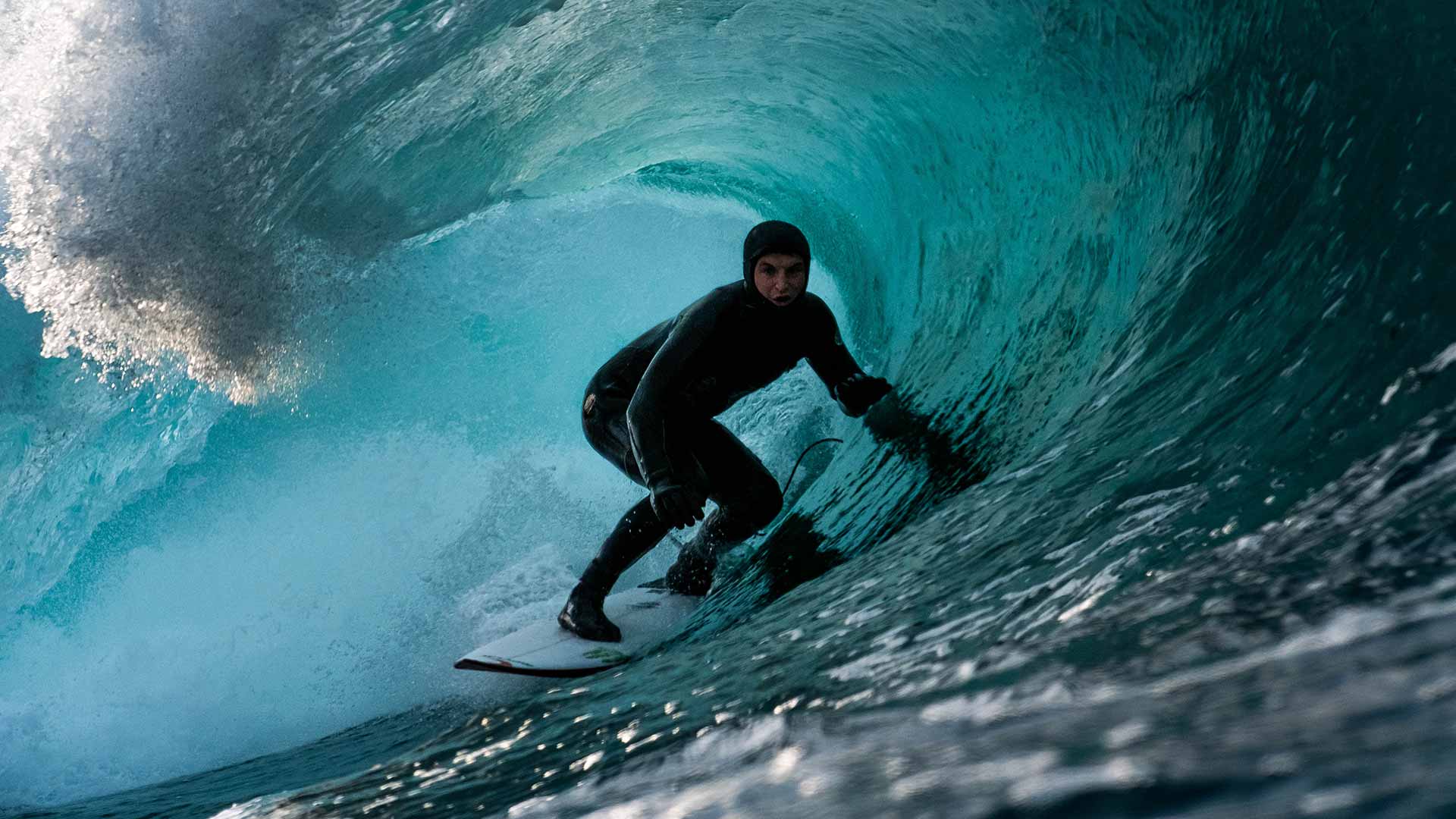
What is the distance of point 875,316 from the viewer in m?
A: 6.44

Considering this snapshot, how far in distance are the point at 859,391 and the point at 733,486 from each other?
1.83 ft

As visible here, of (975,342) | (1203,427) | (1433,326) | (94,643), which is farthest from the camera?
(94,643)

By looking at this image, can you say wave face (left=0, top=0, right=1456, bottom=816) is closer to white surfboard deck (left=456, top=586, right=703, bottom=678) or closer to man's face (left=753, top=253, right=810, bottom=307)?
white surfboard deck (left=456, top=586, right=703, bottom=678)

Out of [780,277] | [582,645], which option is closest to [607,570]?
[582,645]

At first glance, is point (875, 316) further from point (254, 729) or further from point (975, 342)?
point (254, 729)

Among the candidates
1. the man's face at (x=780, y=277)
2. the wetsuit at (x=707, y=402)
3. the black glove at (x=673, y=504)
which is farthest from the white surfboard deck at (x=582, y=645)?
the man's face at (x=780, y=277)

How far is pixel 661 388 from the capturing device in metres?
3.49

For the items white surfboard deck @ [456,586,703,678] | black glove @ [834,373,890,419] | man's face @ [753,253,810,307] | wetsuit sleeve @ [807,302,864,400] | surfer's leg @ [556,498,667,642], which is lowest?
white surfboard deck @ [456,586,703,678]

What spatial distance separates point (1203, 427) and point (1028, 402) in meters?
1.63

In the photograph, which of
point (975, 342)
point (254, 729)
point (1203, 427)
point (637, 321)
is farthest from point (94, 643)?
point (1203, 427)

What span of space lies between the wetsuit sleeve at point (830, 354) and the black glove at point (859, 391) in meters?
0.03

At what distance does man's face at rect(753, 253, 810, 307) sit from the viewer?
352 centimetres

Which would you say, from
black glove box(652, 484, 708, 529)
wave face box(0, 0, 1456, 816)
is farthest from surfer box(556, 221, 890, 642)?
wave face box(0, 0, 1456, 816)

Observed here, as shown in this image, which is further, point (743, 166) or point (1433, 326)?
point (743, 166)
